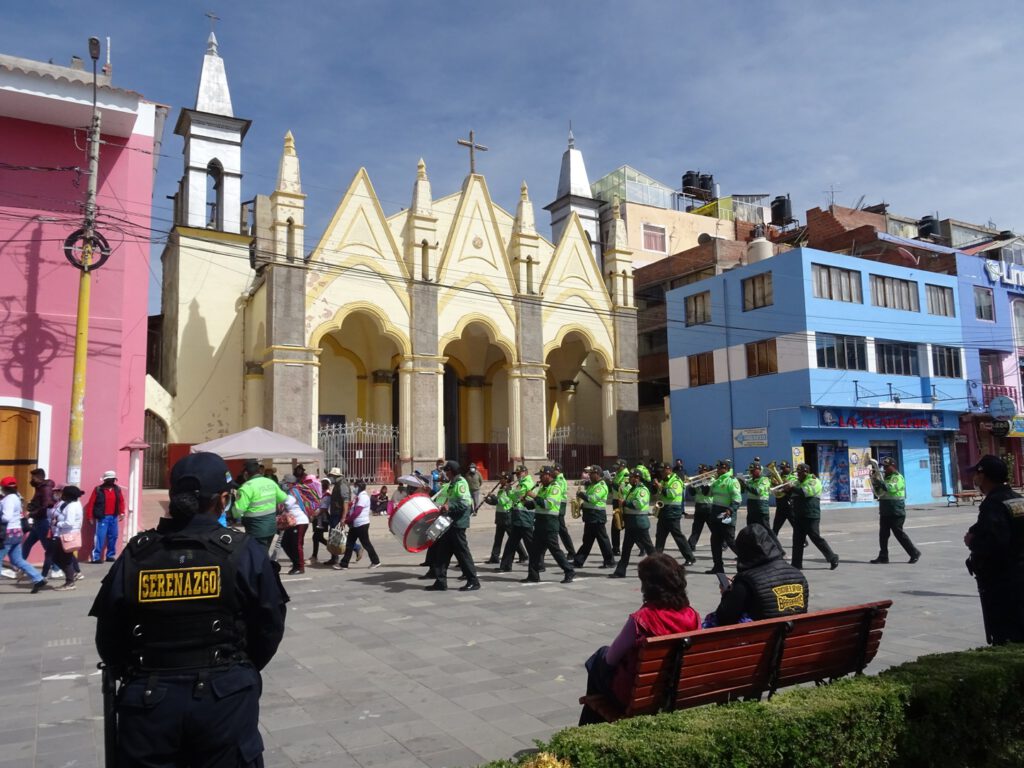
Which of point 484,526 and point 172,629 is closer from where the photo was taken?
point 172,629

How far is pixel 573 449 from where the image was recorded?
30.0 metres

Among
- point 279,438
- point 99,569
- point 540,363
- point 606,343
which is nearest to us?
point 99,569

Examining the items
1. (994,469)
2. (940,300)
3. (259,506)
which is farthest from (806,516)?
(940,300)

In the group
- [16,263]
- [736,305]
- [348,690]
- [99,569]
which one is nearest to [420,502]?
[348,690]

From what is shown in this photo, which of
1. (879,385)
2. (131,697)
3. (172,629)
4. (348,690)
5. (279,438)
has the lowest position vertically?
(348,690)

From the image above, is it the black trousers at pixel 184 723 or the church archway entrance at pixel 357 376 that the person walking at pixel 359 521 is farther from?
the church archway entrance at pixel 357 376

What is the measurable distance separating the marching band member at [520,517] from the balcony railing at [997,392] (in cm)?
2911

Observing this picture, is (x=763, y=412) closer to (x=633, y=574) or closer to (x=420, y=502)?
(x=633, y=574)

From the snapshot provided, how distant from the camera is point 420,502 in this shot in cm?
1072

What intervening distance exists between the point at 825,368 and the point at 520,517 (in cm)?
1979

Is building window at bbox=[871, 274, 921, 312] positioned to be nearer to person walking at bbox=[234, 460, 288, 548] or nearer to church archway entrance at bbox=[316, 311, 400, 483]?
church archway entrance at bbox=[316, 311, 400, 483]

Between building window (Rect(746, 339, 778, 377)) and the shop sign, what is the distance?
8.11 ft

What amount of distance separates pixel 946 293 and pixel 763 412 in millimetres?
11052

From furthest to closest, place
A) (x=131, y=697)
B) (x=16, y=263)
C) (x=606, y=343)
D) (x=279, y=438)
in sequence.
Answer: (x=606, y=343), (x=279, y=438), (x=16, y=263), (x=131, y=697)
